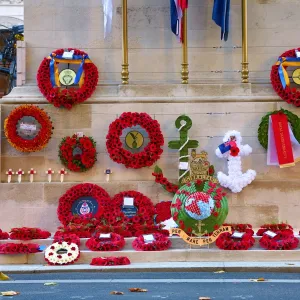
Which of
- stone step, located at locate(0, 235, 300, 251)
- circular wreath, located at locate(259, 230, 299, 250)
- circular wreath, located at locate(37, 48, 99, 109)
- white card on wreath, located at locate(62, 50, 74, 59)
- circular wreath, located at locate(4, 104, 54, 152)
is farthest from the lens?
white card on wreath, located at locate(62, 50, 74, 59)

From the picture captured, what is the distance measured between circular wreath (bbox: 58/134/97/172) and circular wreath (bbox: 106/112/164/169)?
1.37ft

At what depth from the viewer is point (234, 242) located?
2056 cm

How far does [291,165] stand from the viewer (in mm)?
24297

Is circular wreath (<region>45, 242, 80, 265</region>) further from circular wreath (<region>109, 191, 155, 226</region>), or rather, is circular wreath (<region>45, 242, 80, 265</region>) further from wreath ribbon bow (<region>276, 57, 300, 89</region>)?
wreath ribbon bow (<region>276, 57, 300, 89</region>)

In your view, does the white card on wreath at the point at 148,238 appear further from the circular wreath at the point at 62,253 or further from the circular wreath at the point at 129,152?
the circular wreath at the point at 129,152

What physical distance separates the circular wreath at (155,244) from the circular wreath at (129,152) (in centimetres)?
355

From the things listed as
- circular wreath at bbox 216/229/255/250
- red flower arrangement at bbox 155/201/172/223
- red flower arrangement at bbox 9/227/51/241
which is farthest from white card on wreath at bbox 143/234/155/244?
red flower arrangement at bbox 155/201/172/223

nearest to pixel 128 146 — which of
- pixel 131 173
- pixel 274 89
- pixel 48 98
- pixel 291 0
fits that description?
pixel 131 173

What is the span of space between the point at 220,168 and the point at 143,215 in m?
2.26

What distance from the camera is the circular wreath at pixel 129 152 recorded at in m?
24.2

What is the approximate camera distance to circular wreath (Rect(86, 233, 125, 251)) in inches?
813

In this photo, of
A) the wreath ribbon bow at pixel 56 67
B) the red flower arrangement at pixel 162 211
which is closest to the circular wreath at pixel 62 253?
the red flower arrangement at pixel 162 211

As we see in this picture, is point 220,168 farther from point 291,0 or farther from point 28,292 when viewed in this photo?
point 28,292

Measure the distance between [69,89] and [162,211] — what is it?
3.65 metres
